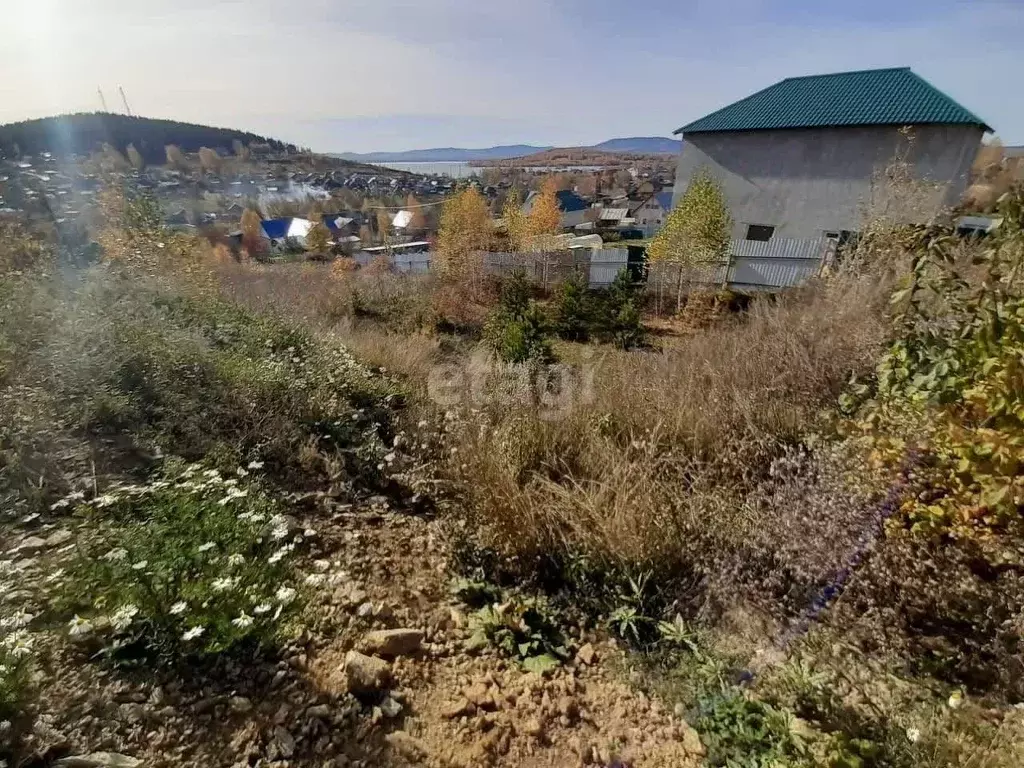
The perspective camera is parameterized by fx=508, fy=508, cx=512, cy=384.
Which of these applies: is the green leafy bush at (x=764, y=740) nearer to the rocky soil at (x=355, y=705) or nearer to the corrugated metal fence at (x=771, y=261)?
the rocky soil at (x=355, y=705)

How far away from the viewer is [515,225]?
1800cm

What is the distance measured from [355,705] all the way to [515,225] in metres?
17.5

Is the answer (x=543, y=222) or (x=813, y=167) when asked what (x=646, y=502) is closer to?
(x=543, y=222)

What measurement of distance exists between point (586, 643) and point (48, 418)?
3.46 metres

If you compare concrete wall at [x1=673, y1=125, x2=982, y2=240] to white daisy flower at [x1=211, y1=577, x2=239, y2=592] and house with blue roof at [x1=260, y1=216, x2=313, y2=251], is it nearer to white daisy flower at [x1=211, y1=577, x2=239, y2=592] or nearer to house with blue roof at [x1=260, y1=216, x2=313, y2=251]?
white daisy flower at [x1=211, y1=577, x2=239, y2=592]

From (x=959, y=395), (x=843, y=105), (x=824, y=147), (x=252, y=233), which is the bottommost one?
(x=252, y=233)

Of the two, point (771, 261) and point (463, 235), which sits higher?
point (463, 235)

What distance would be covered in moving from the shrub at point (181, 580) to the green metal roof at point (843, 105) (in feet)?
69.6

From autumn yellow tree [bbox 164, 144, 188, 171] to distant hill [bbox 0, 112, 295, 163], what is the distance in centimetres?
49

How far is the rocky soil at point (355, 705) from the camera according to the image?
1622 millimetres

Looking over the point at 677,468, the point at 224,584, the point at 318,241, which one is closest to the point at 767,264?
the point at 677,468

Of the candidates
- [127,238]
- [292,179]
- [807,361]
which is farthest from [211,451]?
[292,179]

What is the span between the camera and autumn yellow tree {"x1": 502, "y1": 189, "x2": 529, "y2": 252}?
1756cm

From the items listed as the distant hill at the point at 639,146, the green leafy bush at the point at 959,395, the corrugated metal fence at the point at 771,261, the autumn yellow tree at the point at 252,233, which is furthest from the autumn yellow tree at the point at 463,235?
the distant hill at the point at 639,146
